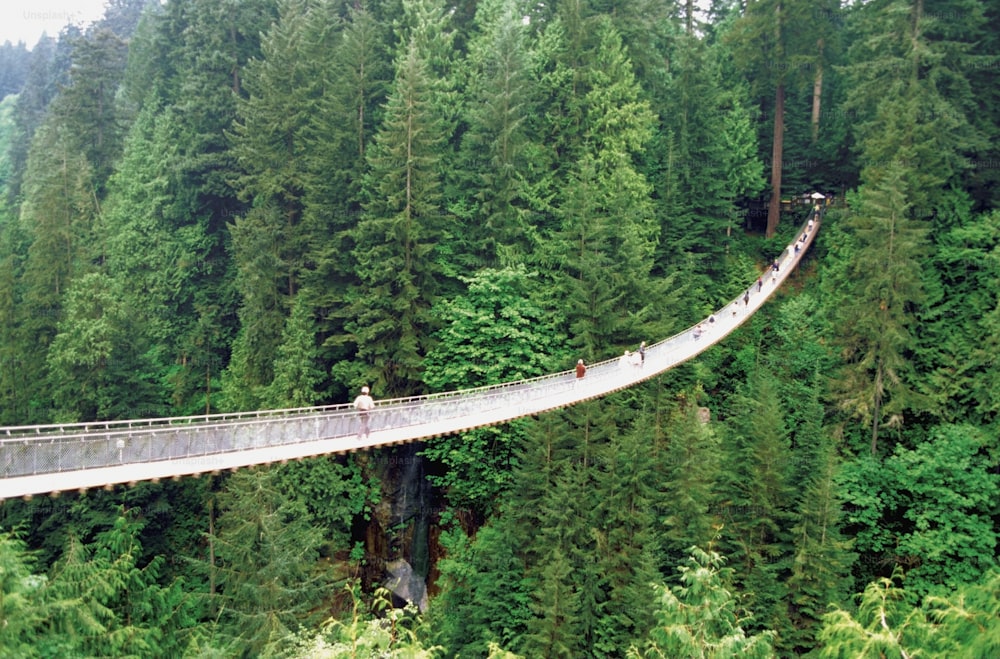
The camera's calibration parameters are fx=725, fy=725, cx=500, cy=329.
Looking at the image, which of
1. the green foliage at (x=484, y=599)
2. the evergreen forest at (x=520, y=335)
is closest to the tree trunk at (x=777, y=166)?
the evergreen forest at (x=520, y=335)

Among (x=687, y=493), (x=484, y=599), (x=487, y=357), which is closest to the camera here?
(x=687, y=493)

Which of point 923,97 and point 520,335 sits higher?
point 923,97

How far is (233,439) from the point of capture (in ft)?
37.7

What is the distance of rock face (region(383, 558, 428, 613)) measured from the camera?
2164cm

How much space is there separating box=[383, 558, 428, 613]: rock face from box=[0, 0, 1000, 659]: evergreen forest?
0.28ft

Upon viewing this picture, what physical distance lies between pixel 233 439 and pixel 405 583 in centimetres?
1194

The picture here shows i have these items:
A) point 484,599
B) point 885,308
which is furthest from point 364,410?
point 885,308

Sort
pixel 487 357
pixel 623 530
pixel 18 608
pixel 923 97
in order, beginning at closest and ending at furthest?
pixel 18 608
pixel 623 530
pixel 923 97
pixel 487 357

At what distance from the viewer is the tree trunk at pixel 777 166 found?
3100 cm

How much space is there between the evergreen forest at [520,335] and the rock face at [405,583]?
8 centimetres

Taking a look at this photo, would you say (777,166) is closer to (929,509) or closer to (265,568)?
(929,509)

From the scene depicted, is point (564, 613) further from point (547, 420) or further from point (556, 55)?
point (556, 55)

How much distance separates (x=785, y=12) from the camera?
2991cm

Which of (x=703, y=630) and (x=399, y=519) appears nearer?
(x=703, y=630)
